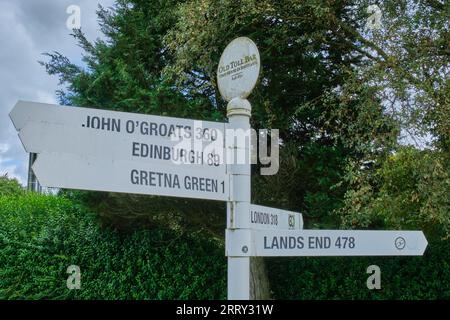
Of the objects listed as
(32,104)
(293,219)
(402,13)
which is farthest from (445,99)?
(32,104)

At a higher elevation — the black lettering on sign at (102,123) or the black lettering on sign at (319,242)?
the black lettering on sign at (102,123)

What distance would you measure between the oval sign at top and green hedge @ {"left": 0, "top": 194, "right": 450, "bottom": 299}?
5.50 metres

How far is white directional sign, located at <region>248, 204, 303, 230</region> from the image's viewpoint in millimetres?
2908

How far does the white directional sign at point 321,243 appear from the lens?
109 inches

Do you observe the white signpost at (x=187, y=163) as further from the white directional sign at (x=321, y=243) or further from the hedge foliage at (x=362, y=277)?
the hedge foliage at (x=362, y=277)

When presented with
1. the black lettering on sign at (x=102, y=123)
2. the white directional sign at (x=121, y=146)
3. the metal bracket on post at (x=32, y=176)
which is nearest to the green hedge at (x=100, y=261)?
the metal bracket on post at (x=32, y=176)

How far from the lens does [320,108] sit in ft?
25.1

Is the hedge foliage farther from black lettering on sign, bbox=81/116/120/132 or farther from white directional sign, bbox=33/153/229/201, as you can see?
black lettering on sign, bbox=81/116/120/132

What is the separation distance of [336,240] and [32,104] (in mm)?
1883

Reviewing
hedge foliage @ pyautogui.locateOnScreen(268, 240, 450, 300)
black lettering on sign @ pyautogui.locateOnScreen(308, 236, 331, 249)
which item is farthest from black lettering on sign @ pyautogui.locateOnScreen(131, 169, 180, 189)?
hedge foliage @ pyautogui.locateOnScreen(268, 240, 450, 300)

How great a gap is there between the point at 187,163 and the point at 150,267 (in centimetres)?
629

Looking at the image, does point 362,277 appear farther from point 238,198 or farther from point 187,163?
point 187,163
